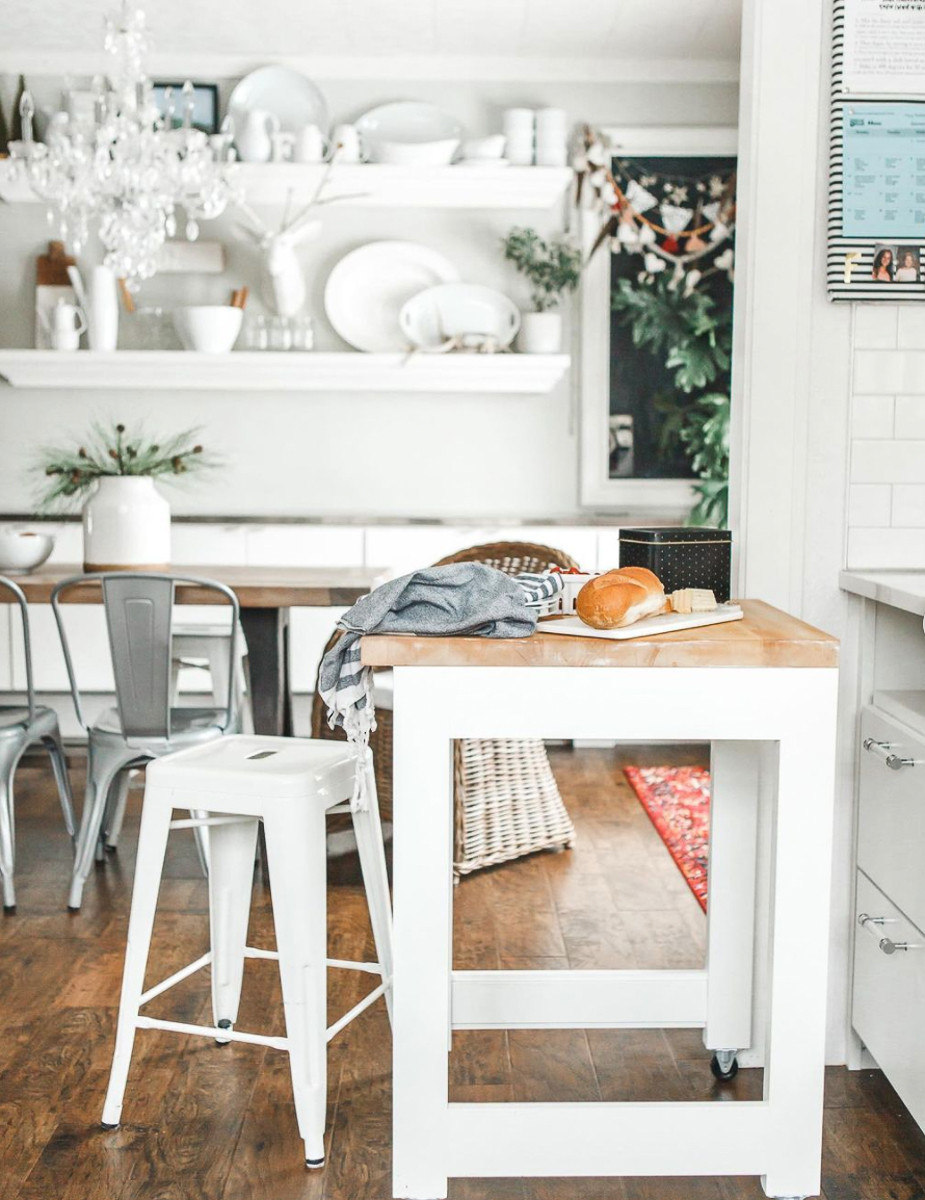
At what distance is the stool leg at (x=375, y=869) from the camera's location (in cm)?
200

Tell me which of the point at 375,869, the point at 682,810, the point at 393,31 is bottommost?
the point at 682,810

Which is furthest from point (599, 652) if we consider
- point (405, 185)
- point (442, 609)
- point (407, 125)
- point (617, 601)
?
point (407, 125)

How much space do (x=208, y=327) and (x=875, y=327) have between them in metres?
3.19

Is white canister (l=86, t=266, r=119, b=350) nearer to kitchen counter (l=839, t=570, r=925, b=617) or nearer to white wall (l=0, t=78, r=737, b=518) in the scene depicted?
white wall (l=0, t=78, r=737, b=518)

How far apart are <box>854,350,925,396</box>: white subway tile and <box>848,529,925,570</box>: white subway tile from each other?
241mm

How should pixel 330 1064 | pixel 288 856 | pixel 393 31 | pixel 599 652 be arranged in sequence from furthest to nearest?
pixel 393 31
pixel 330 1064
pixel 288 856
pixel 599 652

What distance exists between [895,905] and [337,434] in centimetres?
357

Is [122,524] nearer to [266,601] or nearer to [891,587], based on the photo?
[266,601]

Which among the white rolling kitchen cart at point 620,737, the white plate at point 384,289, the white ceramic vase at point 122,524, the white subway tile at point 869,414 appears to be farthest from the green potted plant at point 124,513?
the white rolling kitchen cart at point 620,737

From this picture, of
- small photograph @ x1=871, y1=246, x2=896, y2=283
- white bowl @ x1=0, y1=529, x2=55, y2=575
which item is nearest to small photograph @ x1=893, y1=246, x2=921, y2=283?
small photograph @ x1=871, y1=246, x2=896, y2=283

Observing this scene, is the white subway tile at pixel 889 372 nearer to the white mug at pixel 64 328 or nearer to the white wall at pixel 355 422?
the white wall at pixel 355 422

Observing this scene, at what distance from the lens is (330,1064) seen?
2184mm

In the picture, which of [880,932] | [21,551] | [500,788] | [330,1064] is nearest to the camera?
[880,932]

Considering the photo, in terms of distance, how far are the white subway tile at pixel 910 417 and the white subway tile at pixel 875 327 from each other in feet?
0.34
